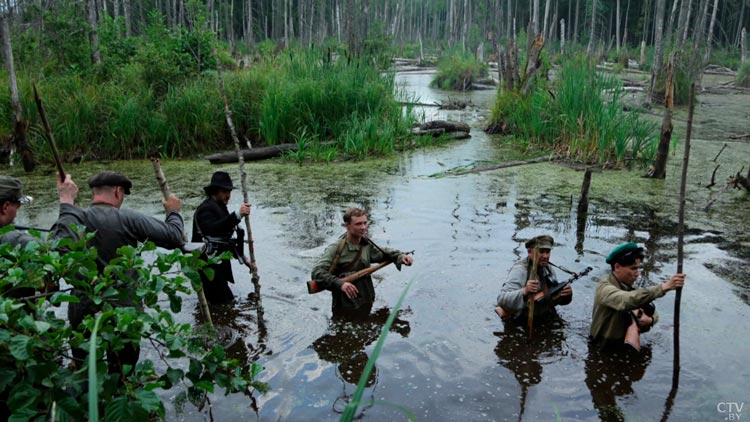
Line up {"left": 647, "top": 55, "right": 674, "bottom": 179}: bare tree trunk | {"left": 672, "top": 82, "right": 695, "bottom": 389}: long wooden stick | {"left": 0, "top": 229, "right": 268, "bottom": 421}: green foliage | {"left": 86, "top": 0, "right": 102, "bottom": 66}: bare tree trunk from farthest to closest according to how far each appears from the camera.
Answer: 1. {"left": 86, "top": 0, "right": 102, "bottom": 66}: bare tree trunk
2. {"left": 647, "top": 55, "right": 674, "bottom": 179}: bare tree trunk
3. {"left": 672, "top": 82, "right": 695, "bottom": 389}: long wooden stick
4. {"left": 0, "top": 229, "right": 268, "bottom": 421}: green foliage

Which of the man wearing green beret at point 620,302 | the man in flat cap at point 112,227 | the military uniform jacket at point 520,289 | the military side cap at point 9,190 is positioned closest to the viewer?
the military side cap at point 9,190

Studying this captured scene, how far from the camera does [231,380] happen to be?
2904mm

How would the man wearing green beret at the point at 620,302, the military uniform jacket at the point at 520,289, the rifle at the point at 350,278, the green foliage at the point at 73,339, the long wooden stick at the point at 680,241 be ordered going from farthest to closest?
the rifle at the point at 350,278
the military uniform jacket at the point at 520,289
the man wearing green beret at the point at 620,302
the long wooden stick at the point at 680,241
the green foliage at the point at 73,339

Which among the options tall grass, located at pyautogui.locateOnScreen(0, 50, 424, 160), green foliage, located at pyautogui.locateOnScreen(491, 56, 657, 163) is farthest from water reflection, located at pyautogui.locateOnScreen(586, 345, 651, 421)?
tall grass, located at pyautogui.locateOnScreen(0, 50, 424, 160)

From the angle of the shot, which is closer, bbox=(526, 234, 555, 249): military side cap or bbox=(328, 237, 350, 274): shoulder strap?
bbox=(526, 234, 555, 249): military side cap

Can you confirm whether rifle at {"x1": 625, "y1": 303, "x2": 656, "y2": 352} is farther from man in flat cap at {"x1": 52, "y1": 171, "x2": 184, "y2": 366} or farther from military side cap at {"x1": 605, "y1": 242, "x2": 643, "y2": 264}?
man in flat cap at {"x1": 52, "y1": 171, "x2": 184, "y2": 366}

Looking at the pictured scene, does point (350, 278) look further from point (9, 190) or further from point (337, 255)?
point (9, 190)

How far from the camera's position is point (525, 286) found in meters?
4.92

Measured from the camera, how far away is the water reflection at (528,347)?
4.54 meters

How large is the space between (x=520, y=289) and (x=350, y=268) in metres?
1.37

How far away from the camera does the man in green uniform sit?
17.3ft

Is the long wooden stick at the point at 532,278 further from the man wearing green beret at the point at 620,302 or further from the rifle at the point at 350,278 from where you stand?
the rifle at the point at 350,278

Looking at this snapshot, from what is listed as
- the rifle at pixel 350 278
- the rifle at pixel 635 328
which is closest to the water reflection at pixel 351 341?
the rifle at pixel 350 278

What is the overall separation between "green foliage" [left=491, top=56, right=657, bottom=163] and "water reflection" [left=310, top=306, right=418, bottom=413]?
628 cm
